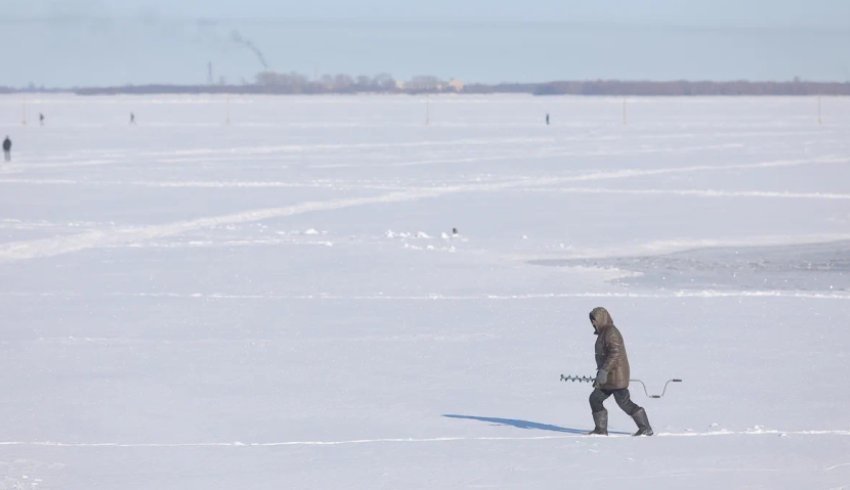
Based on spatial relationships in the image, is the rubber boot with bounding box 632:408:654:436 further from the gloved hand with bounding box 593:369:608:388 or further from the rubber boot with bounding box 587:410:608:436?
the gloved hand with bounding box 593:369:608:388

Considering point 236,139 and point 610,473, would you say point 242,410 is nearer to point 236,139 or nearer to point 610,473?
point 610,473

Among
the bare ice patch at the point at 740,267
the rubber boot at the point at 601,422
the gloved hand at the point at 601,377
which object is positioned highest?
the gloved hand at the point at 601,377

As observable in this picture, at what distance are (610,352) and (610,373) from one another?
123 millimetres

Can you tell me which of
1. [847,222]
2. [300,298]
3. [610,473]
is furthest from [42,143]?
[610,473]

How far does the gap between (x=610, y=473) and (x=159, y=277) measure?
898 cm

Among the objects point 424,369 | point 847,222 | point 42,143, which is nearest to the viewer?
point 424,369

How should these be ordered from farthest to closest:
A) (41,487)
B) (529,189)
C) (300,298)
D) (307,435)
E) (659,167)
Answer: (659,167) → (529,189) → (300,298) → (307,435) → (41,487)

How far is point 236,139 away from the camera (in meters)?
48.3

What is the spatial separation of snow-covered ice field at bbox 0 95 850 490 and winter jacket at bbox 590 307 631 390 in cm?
34

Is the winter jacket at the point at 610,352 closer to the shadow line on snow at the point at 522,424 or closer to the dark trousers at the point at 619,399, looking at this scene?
the dark trousers at the point at 619,399

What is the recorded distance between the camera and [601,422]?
7934 millimetres

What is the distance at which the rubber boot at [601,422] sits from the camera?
792 cm

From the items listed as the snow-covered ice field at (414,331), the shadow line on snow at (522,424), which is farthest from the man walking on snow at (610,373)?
the shadow line on snow at (522,424)

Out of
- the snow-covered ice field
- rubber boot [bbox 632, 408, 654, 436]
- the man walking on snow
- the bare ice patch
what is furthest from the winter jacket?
the bare ice patch
